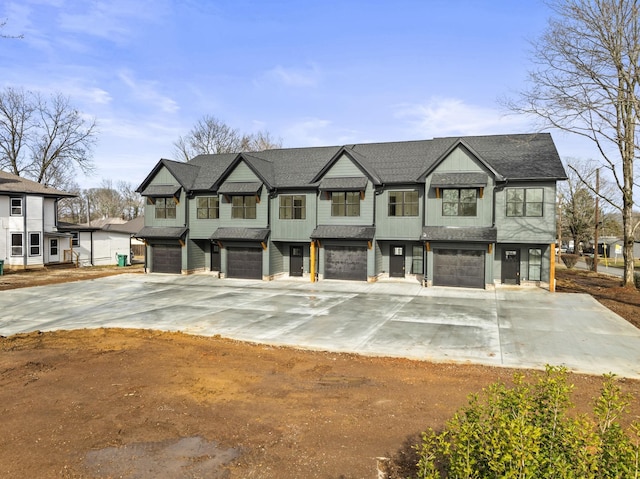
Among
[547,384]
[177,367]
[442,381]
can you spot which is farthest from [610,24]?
[177,367]

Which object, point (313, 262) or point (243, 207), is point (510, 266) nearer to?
point (313, 262)

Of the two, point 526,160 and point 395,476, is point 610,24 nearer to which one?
point 526,160

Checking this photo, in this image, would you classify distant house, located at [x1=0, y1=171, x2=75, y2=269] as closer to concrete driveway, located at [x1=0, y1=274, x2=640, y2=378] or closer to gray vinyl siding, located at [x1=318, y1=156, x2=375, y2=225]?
concrete driveway, located at [x1=0, y1=274, x2=640, y2=378]

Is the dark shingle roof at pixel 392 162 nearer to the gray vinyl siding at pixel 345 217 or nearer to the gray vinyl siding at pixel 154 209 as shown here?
the gray vinyl siding at pixel 345 217

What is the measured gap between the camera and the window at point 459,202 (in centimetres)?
2392

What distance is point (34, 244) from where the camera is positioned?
117 ft

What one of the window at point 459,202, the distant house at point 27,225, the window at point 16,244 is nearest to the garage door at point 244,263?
the window at point 459,202

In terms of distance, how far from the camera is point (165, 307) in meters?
18.7

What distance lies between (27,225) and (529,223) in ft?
125

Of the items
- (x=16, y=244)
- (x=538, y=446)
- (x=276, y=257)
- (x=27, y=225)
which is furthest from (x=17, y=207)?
(x=538, y=446)

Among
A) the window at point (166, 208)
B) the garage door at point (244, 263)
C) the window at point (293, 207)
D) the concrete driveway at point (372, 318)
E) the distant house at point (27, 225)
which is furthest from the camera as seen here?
the distant house at point (27, 225)

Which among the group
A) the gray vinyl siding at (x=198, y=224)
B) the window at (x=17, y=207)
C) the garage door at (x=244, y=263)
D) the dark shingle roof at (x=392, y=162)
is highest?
the dark shingle roof at (x=392, y=162)

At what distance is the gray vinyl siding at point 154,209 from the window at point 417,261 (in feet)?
54.2

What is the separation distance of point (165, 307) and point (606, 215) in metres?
65.6
